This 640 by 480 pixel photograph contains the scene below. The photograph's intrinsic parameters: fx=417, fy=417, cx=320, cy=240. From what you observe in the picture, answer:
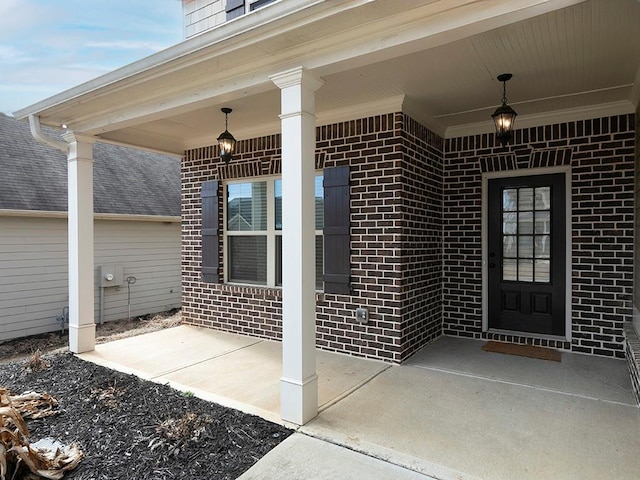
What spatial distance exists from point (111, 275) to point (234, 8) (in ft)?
16.6

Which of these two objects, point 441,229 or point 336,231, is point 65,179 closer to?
point 336,231

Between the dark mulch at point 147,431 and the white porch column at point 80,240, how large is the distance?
3.09ft

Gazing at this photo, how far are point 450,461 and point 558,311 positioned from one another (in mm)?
2866

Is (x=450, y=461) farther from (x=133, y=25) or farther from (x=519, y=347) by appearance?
(x=133, y=25)

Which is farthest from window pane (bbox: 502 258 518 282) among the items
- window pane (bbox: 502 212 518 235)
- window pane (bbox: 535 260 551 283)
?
window pane (bbox: 502 212 518 235)

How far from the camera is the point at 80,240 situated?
4625 millimetres

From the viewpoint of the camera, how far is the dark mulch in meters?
2.45

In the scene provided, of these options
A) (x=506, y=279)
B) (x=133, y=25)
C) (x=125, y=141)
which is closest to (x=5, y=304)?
(x=125, y=141)

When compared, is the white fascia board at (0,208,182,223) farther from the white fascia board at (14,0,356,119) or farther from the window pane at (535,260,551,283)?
the window pane at (535,260,551,283)

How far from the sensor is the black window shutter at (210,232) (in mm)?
5676

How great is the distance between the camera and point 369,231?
436 centimetres

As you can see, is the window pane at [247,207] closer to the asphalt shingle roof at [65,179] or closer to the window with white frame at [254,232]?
the window with white frame at [254,232]

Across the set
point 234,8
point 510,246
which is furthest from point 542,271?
Answer: point 234,8

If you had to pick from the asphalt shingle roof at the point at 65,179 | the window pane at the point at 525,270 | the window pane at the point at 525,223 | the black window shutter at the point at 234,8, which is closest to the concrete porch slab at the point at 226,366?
the window pane at the point at 525,270
